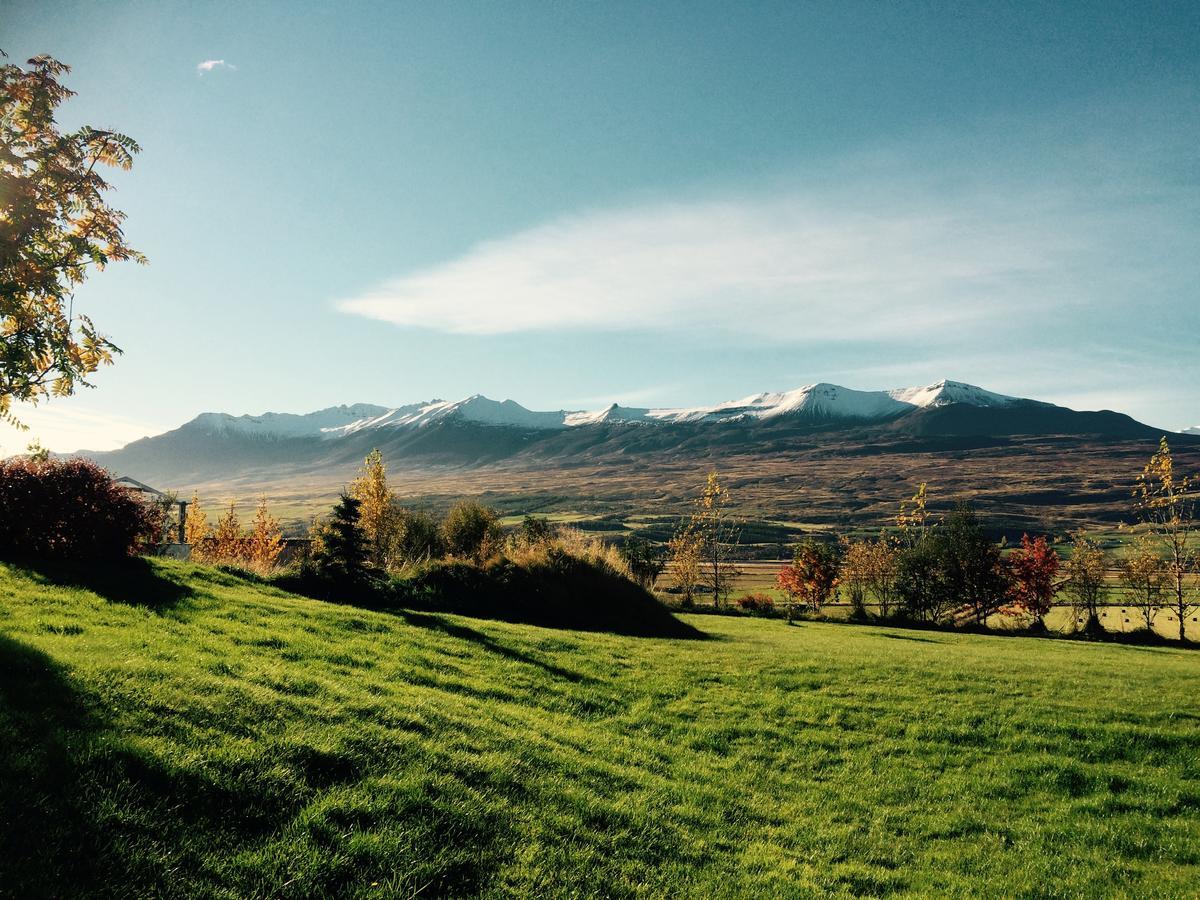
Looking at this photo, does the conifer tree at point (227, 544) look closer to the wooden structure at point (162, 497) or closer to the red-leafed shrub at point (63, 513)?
the wooden structure at point (162, 497)

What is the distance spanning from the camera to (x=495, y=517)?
49094mm

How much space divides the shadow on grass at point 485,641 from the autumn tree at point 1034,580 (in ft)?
170

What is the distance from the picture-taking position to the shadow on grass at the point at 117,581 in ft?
43.1

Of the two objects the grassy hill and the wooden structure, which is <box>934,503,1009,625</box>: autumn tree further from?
the wooden structure

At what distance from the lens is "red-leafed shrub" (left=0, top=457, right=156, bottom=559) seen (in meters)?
15.6

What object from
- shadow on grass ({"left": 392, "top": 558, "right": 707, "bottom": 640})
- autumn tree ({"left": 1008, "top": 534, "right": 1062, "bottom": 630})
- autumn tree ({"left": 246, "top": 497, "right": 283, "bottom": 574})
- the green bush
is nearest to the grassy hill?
shadow on grass ({"left": 392, "top": 558, "right": 707, "bottom": 640})

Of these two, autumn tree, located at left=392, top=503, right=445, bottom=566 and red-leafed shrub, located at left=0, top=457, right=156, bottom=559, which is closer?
red-leafed shrub, located at left=0, top=457, right=156, bottom=559

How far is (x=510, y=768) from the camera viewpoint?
27.6 feet

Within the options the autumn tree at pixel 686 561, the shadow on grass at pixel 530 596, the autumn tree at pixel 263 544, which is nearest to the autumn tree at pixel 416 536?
the autumn tree at pixel 263 544

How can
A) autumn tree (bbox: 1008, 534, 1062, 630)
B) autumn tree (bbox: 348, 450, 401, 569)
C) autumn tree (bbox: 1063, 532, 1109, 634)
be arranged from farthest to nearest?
autumn tree (bbox: 1008, 534, 1062, 630) < autumn tree (bbox: 348, 450, 401, 569) < autumn tree (bbox: 1063, 532, 1109, 634)

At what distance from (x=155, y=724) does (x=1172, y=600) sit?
80.5m

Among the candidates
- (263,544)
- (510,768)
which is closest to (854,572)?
(263,544)

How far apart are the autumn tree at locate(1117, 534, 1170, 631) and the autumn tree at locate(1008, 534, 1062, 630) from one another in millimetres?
5193

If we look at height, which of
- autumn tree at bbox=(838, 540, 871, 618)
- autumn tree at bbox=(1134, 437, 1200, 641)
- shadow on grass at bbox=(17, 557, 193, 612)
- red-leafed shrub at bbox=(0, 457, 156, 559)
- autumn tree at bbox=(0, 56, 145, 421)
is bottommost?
autumn tree at bbox=(838, 540, 871, 618)
